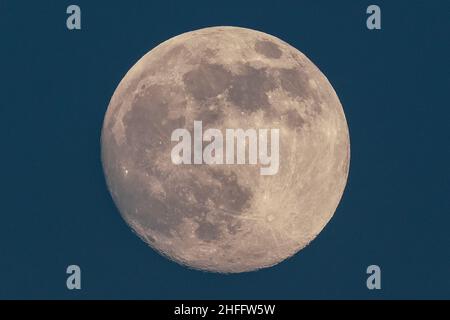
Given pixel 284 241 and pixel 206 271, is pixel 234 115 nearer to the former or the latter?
pixel 284 241

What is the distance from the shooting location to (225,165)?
6.97 m

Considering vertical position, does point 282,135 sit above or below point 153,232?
above

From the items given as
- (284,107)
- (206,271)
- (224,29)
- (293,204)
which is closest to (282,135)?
(284,107)

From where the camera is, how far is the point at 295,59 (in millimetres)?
7895

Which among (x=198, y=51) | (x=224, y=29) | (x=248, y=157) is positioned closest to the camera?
(x=248, y=157)

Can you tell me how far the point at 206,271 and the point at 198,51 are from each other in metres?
3.26

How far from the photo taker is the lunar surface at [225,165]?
23.2 ft

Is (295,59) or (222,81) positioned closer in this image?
(222,81)

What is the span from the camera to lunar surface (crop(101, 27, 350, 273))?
706cm

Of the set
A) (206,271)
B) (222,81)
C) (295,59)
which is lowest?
(206,271)

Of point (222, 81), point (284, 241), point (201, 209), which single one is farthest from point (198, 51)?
point (284, 241)

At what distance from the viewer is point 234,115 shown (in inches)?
275

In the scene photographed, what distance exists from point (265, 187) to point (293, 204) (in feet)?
1.68

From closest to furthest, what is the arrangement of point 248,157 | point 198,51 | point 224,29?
point 248,157 < point 198,51 < point 224,29
